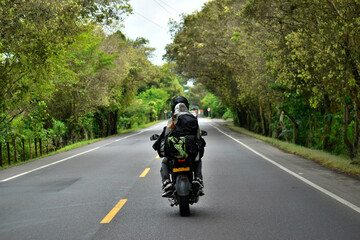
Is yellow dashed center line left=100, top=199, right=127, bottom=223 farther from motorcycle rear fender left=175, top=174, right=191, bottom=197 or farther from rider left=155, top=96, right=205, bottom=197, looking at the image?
motorcycle rear fender left=175, top=174, right=191, bottom=197

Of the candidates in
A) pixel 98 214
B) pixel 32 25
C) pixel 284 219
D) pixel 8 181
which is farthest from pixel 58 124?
pixel 284 219

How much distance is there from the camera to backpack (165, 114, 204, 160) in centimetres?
642

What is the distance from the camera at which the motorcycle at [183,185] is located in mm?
6348

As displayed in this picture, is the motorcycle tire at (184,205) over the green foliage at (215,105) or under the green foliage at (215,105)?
under

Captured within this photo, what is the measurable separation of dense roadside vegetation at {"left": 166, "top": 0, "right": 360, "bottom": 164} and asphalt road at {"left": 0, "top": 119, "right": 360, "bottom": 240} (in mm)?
3276

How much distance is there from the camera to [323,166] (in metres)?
13.0

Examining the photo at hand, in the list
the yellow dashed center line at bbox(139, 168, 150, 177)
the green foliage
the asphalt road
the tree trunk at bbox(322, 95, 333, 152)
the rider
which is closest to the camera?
the asphalt road

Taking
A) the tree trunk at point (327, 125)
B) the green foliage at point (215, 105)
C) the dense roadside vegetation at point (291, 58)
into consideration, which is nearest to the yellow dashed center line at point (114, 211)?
the dense roadside vegetation at point (291, 58)

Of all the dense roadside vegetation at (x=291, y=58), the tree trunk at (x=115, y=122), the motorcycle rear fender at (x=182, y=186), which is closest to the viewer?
the motorcycle rear fender at (x=182, y=186)

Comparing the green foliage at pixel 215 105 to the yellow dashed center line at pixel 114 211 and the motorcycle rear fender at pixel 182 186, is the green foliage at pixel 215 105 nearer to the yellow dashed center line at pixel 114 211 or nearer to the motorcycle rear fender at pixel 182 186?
the yellow dashed center line at pixel 114 211

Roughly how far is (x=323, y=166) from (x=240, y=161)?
8.94 feet

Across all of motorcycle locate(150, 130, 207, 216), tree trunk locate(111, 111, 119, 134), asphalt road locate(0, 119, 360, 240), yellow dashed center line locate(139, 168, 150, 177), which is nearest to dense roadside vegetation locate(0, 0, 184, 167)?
asphalt road locate(0, 119, 360, 240)

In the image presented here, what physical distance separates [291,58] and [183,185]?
10440mm

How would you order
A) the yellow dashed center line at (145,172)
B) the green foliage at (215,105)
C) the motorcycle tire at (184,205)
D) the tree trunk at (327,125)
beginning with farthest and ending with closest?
1. the green foliage at (215,105)
2. the tree trunk at (327,125)
3. the yellow dashed center line at (145,172)
4. the motorcycle tire at (184,205)
